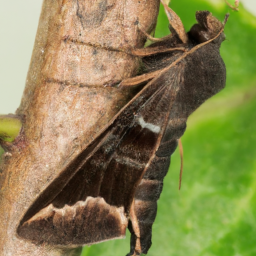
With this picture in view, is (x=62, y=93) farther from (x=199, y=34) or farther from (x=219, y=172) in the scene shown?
(x=219, y=172)

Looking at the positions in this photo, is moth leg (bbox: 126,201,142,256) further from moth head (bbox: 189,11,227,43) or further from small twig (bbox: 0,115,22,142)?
moth head (bbox: 189,11,227,43)

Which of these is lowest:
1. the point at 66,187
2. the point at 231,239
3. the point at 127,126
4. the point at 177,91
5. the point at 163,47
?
the point at 231,239

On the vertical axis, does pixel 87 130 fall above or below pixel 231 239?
above

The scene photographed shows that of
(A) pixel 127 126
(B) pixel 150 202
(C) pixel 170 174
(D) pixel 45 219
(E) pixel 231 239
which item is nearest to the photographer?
(D) pixel 45 219

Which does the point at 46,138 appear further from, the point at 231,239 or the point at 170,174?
the point at 231,239

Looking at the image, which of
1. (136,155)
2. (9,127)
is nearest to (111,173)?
(136,155)

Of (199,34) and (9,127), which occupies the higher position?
(199,34)

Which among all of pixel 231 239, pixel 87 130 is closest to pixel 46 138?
pixel 87 130
